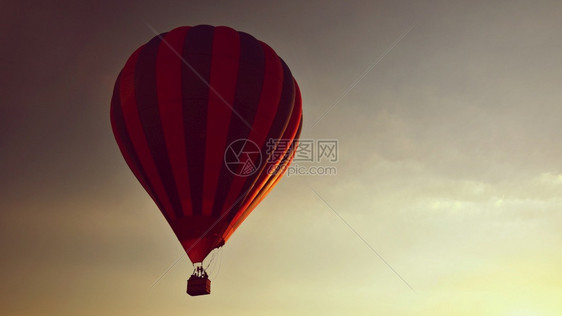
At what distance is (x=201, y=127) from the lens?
1809cm

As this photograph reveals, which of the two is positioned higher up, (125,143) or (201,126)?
(201,126)

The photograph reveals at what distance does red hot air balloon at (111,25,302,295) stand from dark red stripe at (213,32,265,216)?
33mm

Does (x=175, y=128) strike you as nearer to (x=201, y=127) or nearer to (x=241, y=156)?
(x=201, y=127)

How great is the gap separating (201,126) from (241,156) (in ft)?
5.45

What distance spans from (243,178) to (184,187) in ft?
6.62

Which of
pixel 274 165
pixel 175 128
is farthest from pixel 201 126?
pixel 274 165

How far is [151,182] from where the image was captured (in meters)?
18.7

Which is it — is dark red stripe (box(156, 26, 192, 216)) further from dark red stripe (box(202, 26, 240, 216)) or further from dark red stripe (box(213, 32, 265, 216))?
dark red stripe (box(213, 32, 265, 216))

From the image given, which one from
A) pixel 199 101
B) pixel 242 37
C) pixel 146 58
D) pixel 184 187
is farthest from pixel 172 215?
pixel 242 37

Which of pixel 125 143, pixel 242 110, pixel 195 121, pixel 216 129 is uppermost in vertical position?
pixel 242 110

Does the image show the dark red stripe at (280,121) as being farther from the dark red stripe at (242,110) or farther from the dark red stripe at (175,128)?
the dark red stripe at (175,128)

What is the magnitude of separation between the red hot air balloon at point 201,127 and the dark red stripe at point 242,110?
33 millimetres

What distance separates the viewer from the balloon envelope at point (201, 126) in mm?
18062

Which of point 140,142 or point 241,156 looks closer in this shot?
point 241,156
